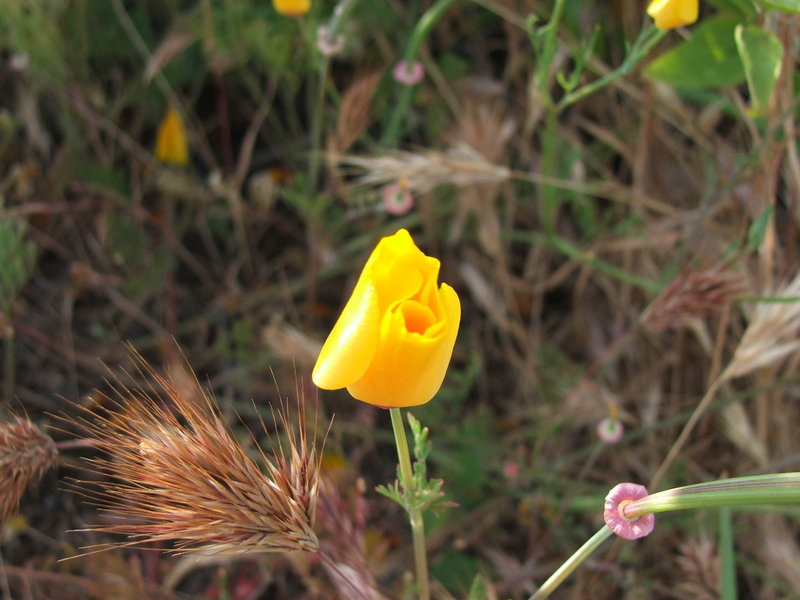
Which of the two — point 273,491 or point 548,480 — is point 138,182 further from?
point 273,491

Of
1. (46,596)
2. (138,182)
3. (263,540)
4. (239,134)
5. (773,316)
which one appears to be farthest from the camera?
(239,134)

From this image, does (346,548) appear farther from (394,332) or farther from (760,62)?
(760,62)

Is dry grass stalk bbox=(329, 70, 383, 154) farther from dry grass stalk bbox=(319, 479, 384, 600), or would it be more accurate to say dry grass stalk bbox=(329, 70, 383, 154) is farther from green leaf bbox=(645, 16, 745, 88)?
dry grass stalk bbox=(319, 479, 384, 600)

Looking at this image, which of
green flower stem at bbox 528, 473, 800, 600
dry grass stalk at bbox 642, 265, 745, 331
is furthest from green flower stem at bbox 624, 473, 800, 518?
dry grass stalk at bbox 642, 265, 745, 331

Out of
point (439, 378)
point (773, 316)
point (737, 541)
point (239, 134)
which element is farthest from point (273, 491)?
point (239, 134)

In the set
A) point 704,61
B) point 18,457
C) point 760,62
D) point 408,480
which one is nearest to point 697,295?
point 760,62

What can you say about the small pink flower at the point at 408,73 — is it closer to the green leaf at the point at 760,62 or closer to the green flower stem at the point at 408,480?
the green leaf at the point at 760,62
